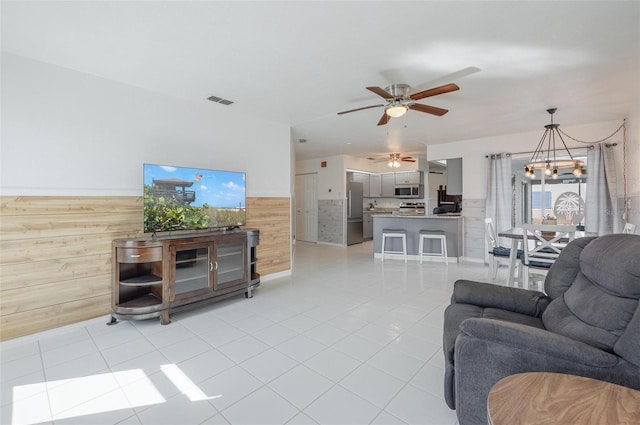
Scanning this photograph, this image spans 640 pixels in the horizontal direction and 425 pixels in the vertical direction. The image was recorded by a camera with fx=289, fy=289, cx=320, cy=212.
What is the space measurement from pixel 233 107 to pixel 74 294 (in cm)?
272

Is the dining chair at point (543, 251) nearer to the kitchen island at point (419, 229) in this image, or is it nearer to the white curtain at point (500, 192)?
the white curtain at point (500, 192)

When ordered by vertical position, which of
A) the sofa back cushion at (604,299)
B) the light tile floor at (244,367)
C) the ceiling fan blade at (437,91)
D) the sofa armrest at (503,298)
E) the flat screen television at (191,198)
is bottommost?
the light tile floor at (244,367)

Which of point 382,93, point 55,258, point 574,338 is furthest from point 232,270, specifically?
point 574,338

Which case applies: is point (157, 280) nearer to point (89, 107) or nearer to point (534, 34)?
point (89, 107)

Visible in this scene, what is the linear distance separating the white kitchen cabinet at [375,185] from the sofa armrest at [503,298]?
6.92m

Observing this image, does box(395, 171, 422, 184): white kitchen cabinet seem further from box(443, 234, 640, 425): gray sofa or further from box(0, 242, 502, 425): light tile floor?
box(443, 234, 640, 425): gray sofa

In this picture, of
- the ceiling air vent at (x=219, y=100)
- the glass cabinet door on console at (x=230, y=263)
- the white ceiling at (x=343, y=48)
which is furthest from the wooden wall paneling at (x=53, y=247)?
the ceiling air vent at (x=219, y=100)

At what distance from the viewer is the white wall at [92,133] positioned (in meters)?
2.50

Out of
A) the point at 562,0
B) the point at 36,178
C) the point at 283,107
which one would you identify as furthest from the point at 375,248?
the point at 36,178

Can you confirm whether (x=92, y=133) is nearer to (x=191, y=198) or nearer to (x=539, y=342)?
(x=191, y=198)

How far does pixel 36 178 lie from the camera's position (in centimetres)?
259

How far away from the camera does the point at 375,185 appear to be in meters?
8.98

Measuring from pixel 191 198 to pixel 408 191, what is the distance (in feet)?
21.1

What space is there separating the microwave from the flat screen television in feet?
18.7
